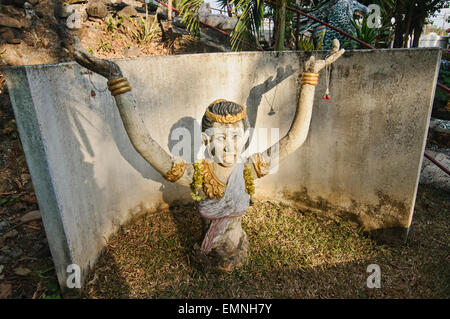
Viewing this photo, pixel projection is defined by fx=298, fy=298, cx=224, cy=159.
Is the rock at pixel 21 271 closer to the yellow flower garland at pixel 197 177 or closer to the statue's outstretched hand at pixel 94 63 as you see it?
the yellow flower garland at pixel 197 177

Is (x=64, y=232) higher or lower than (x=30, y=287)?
higher

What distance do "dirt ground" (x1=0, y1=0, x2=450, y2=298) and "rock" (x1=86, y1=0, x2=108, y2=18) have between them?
1.51 metres

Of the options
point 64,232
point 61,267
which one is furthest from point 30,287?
point 64,232

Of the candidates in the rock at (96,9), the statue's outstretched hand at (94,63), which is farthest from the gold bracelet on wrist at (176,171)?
the rock at (96,9)

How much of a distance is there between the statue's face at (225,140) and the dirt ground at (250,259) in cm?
127

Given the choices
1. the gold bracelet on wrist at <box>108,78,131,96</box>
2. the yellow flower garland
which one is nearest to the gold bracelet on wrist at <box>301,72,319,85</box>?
the yellow flower garland

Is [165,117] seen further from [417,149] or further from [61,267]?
A: [417,149]

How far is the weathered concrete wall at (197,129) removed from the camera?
2373mm

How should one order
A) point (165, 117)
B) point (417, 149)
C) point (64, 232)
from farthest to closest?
point (165, 117), point (417, 149), point (64, 232)

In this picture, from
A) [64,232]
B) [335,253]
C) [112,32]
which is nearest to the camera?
[64,232]

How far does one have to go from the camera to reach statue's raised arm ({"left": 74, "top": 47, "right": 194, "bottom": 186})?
2.07m

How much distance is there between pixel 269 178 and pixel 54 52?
386 cm
